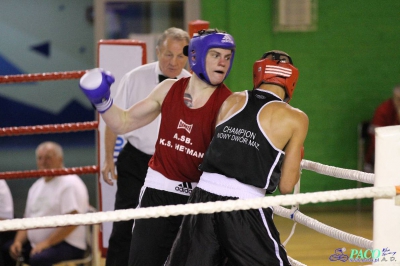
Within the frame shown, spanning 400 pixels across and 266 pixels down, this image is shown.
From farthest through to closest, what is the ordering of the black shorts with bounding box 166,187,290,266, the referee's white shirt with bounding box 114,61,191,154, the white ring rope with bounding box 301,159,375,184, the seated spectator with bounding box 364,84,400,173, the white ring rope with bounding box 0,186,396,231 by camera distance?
the seated spectator with bounding box 364,84,400,173 < the referee's white shirt with bounding box 114,61,191,154 < the white ring rope with bounding box 301,159,375,184 < the black shorts with bounding box 166,187,290,266 < the white ring rope with bounding box 0,186,396,231

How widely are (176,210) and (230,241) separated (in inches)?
21.9

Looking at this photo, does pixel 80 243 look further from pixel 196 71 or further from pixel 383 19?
pixel 383 19

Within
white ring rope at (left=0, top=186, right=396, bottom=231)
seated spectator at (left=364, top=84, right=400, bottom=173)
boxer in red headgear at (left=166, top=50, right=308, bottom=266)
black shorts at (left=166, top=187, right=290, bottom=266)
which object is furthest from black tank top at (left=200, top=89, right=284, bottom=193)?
seated spectator at (left=364, top=84, right=400, bottom=173)

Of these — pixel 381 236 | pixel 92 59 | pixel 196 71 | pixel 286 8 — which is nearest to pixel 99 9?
pixel 92 59

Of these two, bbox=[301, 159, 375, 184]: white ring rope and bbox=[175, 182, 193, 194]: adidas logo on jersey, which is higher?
bbox=[301, 159, 375, 184]: white ring rope

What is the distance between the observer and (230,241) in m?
2.41

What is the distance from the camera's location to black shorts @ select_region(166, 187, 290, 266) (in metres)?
2.40

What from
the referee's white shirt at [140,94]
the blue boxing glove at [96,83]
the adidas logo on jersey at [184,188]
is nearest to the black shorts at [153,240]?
the adidas logo on jersey at [184,188]

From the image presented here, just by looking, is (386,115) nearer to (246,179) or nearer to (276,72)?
(276,72)

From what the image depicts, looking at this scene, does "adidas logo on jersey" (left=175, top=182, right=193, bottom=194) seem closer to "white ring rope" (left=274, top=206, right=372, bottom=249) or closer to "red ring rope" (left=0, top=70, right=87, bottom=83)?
"white ring rope" (left=274, top=206, right=372, bottom=249)

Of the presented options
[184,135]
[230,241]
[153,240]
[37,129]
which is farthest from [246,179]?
[37,129]

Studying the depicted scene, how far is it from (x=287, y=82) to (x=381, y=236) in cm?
78

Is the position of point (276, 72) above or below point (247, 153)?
above

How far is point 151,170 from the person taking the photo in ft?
9.50
